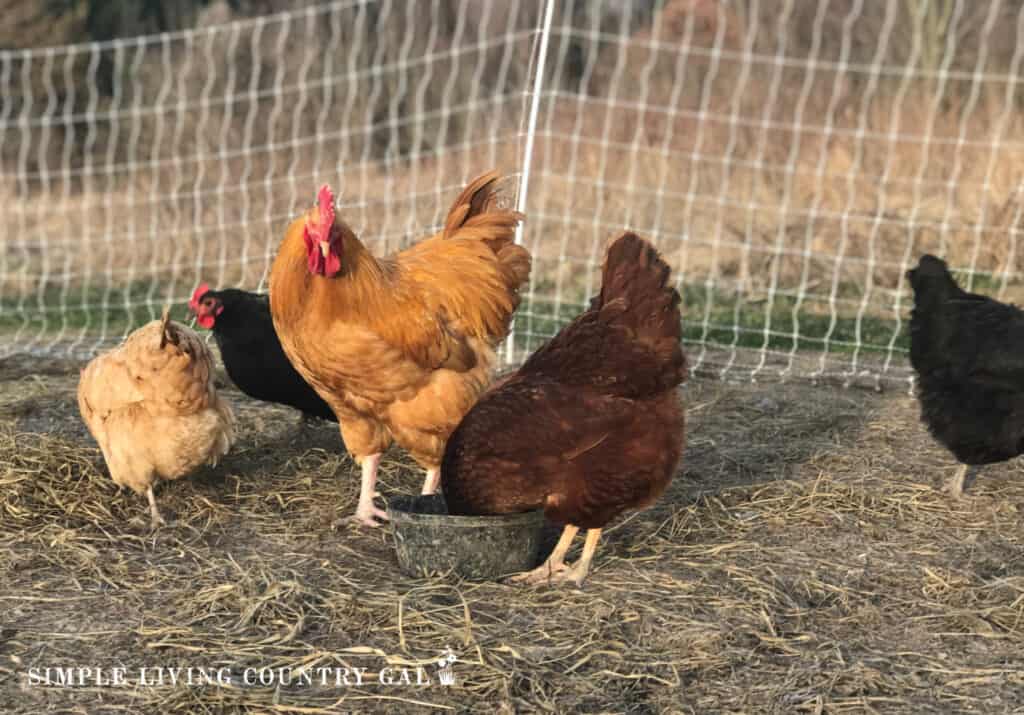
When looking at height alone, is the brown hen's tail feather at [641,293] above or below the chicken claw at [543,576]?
above

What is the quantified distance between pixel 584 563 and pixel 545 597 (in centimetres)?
23

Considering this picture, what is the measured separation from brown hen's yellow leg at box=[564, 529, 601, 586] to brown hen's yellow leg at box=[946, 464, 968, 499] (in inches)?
76.3

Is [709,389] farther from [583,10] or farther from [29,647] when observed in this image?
[583,10]

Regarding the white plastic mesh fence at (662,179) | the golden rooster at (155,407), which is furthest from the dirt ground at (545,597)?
the white plastic mesh fence at (662,179)

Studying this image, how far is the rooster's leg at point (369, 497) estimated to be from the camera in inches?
188

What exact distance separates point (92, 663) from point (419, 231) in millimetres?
6578

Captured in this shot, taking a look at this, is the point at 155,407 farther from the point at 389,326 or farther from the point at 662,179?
the point at 662,179

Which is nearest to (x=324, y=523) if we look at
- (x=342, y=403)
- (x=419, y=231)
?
(x=342, y=403)

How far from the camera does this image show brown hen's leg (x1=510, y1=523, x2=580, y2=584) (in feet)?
13.3

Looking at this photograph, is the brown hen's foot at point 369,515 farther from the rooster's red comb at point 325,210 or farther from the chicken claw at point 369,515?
the rooster's red comb at point 325,210

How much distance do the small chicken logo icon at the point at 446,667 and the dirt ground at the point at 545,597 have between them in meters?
0.02

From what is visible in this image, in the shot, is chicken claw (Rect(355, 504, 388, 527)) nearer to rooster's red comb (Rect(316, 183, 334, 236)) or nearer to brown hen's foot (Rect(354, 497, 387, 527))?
brown hen's foot (Rect(354, 497, 387, 527))

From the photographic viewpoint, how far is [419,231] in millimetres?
9625

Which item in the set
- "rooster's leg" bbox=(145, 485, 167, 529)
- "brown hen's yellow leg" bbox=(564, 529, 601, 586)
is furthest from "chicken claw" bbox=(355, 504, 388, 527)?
"brown hen's yellow leg" bbox=(564, 529, 601, 586)
